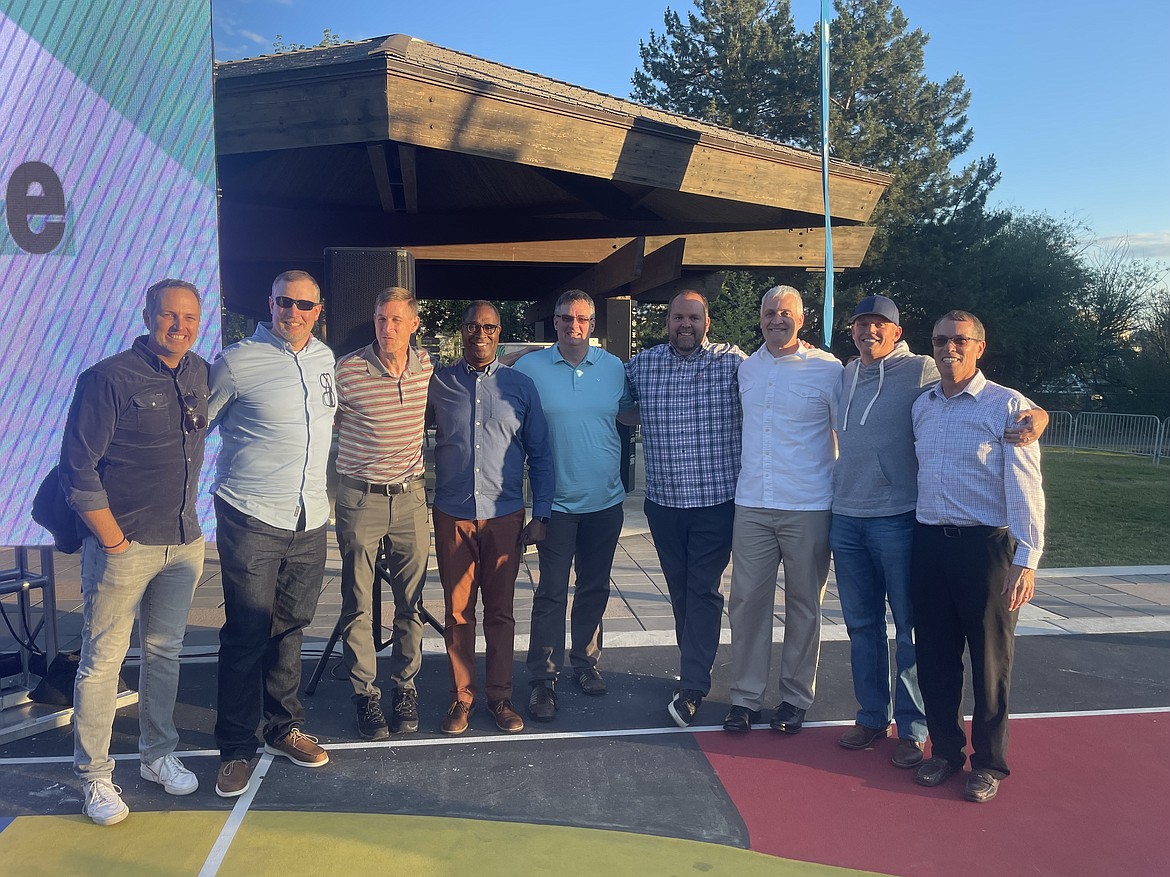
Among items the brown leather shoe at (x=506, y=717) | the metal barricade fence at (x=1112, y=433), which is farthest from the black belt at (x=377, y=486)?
the metal barricade fence at (x=1112, y=433)

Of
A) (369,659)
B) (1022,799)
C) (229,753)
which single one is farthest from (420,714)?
Answer: (1022,799)

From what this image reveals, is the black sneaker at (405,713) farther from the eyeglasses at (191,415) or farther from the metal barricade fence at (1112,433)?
the metal barricade fence at (1112,433)

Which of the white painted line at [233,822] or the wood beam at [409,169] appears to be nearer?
the white painted line at [233,822]

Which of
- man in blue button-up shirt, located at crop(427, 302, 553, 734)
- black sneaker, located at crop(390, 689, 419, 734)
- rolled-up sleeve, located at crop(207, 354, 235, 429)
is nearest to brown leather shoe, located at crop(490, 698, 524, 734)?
man in blue button-up shirt, located at crop(427, 302, 553, 734)

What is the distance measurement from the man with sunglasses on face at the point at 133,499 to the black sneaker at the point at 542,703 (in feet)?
4.94

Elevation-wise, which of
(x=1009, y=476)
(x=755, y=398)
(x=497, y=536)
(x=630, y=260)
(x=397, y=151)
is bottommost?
(x=497, y=536)

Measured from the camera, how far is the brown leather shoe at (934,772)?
3.40 meters

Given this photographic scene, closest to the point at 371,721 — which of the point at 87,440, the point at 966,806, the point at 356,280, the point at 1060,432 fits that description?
the point at 87,440

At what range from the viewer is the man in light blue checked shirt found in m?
3.18

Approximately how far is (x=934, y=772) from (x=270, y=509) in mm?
2920

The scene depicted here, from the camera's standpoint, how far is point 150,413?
301 centimetres

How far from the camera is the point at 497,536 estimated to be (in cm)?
385

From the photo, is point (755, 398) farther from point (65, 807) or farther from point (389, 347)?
point (65, 807)

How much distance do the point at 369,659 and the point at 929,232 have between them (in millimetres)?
30334
